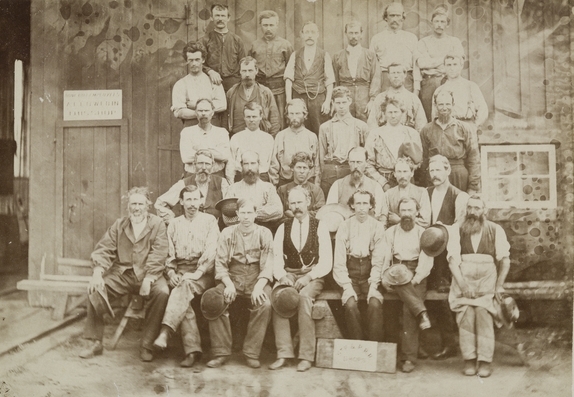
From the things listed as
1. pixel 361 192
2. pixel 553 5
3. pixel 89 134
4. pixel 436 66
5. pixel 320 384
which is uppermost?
pixel 553 5

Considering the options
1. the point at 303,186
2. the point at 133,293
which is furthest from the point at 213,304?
the point at 303,186

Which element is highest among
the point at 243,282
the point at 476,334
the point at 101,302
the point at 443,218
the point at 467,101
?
the point at 467,101

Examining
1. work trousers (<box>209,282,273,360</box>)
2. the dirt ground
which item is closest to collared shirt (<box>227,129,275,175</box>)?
work trousers (<box>209,282,273,360</box>)

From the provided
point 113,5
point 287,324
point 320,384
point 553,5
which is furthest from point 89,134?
point 553,5

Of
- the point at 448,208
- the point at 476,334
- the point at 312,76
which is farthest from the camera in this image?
the point at 312,76

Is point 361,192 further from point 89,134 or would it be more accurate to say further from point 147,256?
point 89,134

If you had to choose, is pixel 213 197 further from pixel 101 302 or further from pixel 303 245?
pixel 101 302

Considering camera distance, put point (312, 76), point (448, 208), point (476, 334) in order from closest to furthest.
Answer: point (476, 334) < point (448, 208) < point (312, 76)

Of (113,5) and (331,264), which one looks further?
(113,5)

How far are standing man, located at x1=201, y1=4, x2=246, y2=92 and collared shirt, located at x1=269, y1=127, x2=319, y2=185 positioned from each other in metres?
0.45

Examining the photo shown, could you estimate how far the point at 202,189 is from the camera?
2990 millimetres

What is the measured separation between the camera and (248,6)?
3.00 metres

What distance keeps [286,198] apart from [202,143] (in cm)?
59

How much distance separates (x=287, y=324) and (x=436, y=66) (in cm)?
167
